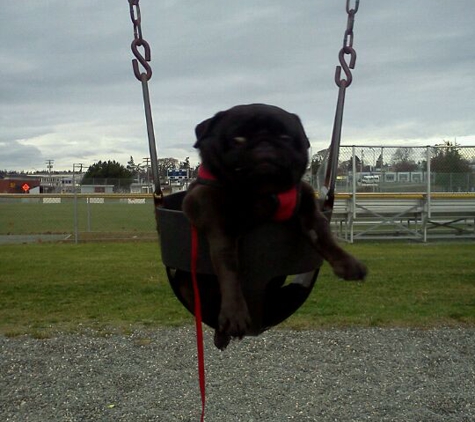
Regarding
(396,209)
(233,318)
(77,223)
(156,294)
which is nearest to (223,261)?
(233,318)

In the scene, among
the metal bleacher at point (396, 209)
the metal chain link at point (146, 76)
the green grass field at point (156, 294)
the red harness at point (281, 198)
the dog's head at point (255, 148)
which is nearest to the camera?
the dog's head at point (255, 148)

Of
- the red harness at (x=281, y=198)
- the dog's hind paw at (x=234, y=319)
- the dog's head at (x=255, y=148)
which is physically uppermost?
the dog's head at (x=255, y=148)

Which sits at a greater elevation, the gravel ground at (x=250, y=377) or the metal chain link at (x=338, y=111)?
the metal chain link at (x=338, y=111)

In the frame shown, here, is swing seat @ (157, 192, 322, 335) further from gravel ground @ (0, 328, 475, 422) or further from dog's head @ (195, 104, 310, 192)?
gravel ground @ (0, 328, 475, 422)

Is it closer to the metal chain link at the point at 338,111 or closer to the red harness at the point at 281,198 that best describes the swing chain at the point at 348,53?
the metal chain link at the point at 338,111

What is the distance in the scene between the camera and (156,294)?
9.51 metres

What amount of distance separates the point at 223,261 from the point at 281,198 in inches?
9.5

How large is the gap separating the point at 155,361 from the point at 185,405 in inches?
45.8

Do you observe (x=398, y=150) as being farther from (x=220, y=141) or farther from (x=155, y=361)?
(x=220, y=141)

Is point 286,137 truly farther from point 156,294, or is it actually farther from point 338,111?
point 156,294

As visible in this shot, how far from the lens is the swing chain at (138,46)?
2.36 meters

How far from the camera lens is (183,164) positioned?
2902 mm

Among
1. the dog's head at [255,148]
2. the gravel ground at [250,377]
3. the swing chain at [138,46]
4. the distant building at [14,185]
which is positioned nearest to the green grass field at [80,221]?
the distant building at [14,185]

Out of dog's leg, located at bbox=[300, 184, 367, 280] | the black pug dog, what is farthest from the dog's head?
dog's leg, located at bbox=[300, 184, 367, 280]
